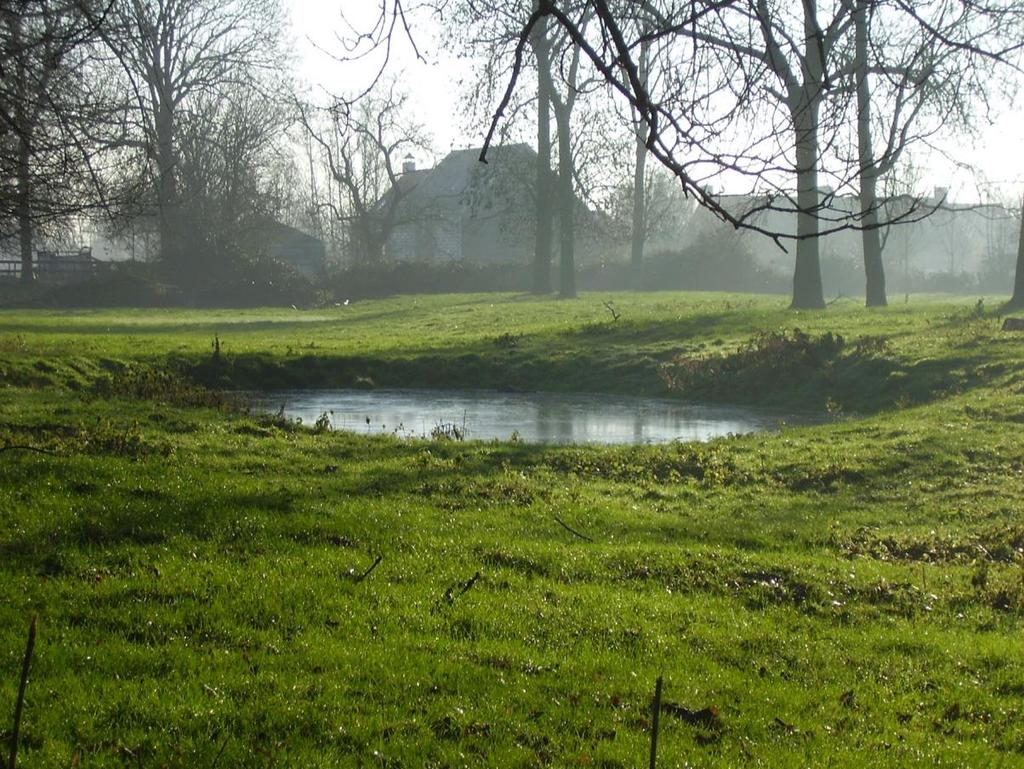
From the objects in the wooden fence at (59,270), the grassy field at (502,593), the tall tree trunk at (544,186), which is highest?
the tall tree trunk at (544,186)

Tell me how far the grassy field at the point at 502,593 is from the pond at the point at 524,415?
2086 mm

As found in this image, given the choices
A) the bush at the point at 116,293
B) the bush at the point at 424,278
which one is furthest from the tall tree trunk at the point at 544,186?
the bush at the point at 116,293

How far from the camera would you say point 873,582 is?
872cm

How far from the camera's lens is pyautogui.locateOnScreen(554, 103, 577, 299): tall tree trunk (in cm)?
5328

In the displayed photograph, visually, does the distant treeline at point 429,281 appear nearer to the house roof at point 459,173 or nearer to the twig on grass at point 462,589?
the house roof at point 459,173

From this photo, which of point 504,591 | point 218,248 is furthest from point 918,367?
point 218,248

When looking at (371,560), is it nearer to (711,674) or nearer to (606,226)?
(711,674)

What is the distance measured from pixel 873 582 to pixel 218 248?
5101 centimetres

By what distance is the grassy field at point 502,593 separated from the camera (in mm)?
5359

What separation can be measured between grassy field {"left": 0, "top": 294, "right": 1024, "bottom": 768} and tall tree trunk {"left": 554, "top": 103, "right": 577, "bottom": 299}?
37028mm

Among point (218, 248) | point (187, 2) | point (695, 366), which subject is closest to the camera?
point (695, 366)

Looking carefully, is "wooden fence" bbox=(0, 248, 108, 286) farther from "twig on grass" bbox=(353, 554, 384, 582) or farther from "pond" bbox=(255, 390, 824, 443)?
"twig on grass" bbox=(353, 554, 384, 582)

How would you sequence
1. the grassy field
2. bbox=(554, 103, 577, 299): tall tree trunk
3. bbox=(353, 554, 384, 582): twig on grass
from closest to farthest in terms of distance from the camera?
the grassy field < bbox=(353, 554, 384, 582): twig on grass < bbox=(554, 103, 577, 299): tall tree trunk

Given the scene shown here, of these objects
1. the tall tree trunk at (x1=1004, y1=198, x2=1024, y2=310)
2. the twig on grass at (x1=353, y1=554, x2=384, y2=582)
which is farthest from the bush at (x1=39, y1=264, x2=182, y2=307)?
the twig on grass at (x1=353, y1=554, x2=384, y2=582)
